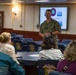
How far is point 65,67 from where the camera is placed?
3.06 m

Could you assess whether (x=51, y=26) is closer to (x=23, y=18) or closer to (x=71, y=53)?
(x=71, y=53)

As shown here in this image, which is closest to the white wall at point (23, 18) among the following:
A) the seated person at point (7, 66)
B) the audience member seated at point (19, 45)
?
the audience member seated at point (19, 45)

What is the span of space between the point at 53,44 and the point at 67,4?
7.72 meters

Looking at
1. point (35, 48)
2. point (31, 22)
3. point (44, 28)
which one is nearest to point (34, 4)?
point (31, 22)

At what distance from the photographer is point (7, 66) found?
2969 millimetres

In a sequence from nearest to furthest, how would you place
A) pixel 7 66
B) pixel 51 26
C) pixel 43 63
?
pixel 7 66, pixel 43 63, pixel 51 26

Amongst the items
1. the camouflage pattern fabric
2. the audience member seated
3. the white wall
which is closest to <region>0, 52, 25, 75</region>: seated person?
the camouflage pattern fabric

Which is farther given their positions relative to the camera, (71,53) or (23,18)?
(23,18)

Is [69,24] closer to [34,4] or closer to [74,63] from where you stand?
[34,4]

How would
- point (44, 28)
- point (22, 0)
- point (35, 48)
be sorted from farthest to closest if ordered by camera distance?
point (22, 0), point (35, 48), point (44, 28)

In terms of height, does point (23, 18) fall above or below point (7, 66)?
above

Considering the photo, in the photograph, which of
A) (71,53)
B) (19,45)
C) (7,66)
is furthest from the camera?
(19,45)

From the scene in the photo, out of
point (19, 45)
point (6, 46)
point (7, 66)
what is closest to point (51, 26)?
point (6, 46)

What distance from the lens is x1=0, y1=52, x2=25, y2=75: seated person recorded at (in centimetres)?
295
